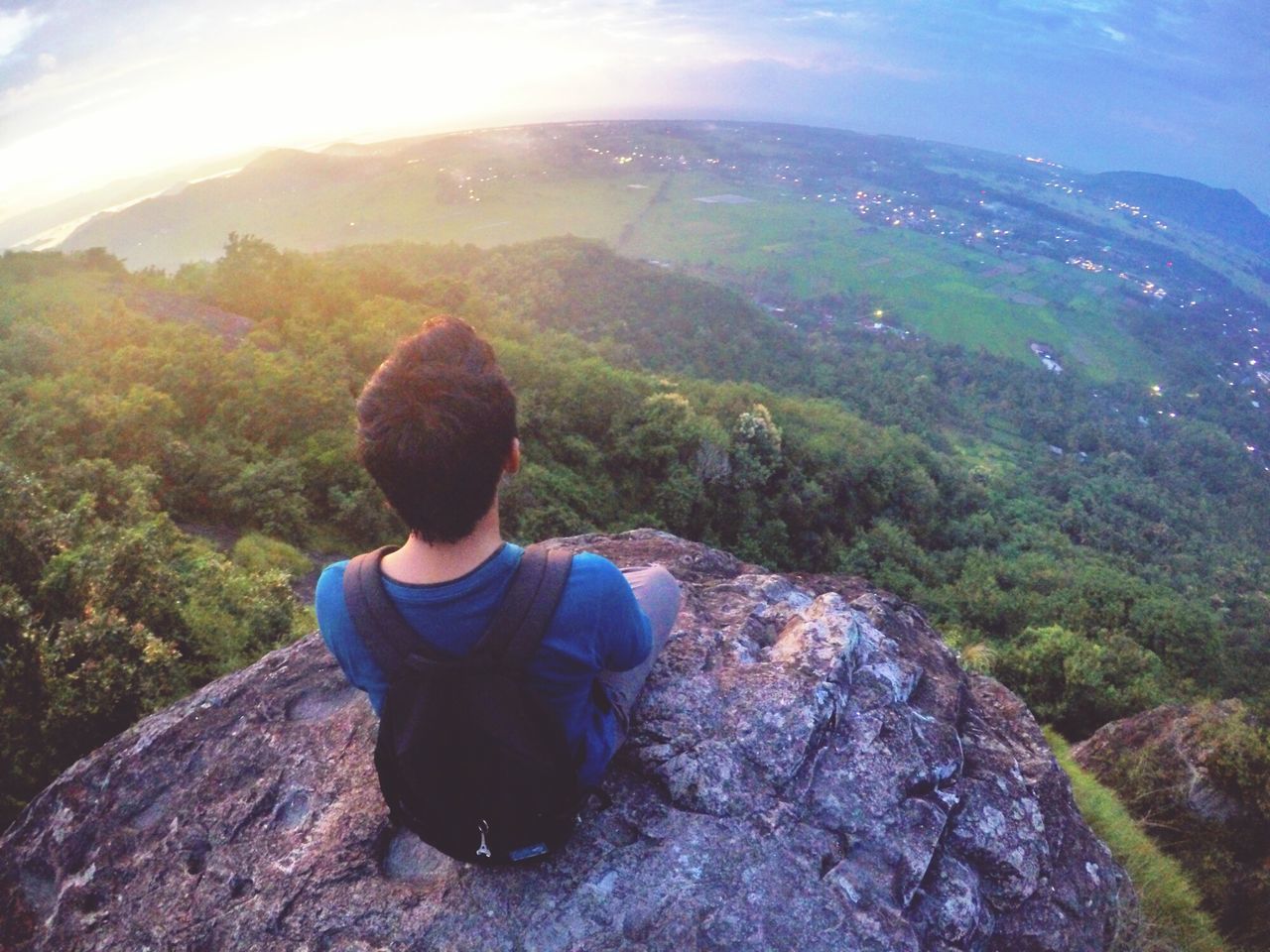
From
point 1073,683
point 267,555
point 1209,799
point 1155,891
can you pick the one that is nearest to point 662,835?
point 1155,891

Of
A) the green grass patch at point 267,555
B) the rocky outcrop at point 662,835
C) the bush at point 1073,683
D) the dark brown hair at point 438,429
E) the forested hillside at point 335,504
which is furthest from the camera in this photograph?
the bush at point 1073,683

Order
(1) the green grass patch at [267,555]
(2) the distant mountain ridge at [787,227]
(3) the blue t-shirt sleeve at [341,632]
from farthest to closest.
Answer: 1. (2) the distant mountain ridge at [787,227]
2. (1) the green grass patch at [267,555]
3. (3) the blue t-shirt sleeve at [341,632]

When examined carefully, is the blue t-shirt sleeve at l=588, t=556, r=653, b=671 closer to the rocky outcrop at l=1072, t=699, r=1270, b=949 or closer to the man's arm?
the man's arm

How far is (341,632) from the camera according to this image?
2.59 metres

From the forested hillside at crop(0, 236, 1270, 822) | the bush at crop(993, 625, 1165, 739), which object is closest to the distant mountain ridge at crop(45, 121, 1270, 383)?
the forested hillside at crop(0, 236, 1270, 822)

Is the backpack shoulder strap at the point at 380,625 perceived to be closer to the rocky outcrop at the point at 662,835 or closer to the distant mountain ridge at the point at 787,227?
the rocky outcrop at the point at 662,835

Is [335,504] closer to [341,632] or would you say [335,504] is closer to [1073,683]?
[341,632]

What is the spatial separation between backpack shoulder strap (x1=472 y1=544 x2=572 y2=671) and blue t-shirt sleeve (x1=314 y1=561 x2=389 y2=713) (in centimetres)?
57

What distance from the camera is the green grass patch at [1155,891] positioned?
4.48m

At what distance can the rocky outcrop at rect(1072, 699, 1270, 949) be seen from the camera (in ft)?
20.4

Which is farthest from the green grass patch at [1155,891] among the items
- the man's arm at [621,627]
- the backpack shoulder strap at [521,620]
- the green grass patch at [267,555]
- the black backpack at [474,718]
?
the green grass patch at [267,555]

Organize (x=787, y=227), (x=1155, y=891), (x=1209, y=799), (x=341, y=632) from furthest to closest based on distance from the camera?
(x=787, y=227) → (x=1209, y=799) → (x=1155, y=891) → (x=341, y=632)

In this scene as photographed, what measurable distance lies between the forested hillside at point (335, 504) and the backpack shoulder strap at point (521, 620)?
4806mm

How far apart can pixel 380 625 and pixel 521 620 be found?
1.74ft
